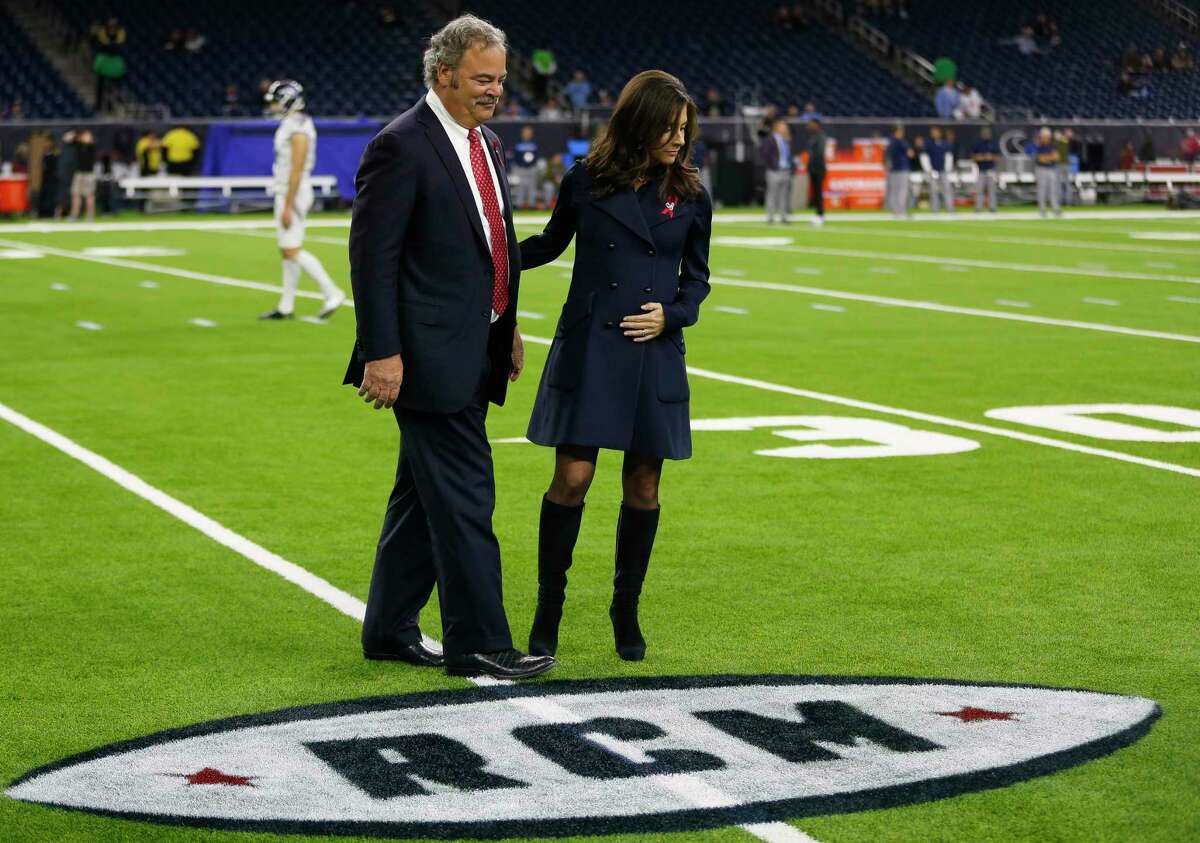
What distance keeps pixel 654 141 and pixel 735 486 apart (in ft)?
11.7

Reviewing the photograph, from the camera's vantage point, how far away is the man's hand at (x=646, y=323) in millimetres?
5930

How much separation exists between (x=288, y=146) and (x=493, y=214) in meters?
11.6

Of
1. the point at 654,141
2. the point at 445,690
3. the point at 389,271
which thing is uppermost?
the point at 654,141

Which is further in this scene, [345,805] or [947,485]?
[947,485]

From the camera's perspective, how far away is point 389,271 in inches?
223

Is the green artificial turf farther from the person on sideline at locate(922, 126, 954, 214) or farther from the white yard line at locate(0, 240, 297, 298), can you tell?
the person on sideline at locate(922, 126, 954, 214)

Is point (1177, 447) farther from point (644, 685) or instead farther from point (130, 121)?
point (130, 121)

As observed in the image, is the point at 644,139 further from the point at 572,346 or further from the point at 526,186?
the point at 526,186

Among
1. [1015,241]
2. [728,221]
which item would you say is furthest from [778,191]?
[1015,241]

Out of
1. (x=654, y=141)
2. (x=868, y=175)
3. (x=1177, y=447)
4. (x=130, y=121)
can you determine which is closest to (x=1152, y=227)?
(x=868, y=175)

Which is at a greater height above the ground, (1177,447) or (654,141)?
(654,141)

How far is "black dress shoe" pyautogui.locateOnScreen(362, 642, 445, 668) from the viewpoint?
19.8 ft

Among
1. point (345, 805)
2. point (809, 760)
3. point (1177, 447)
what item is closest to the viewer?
point (345, 805)

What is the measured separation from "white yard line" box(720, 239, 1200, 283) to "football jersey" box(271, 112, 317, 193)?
9635 mm
